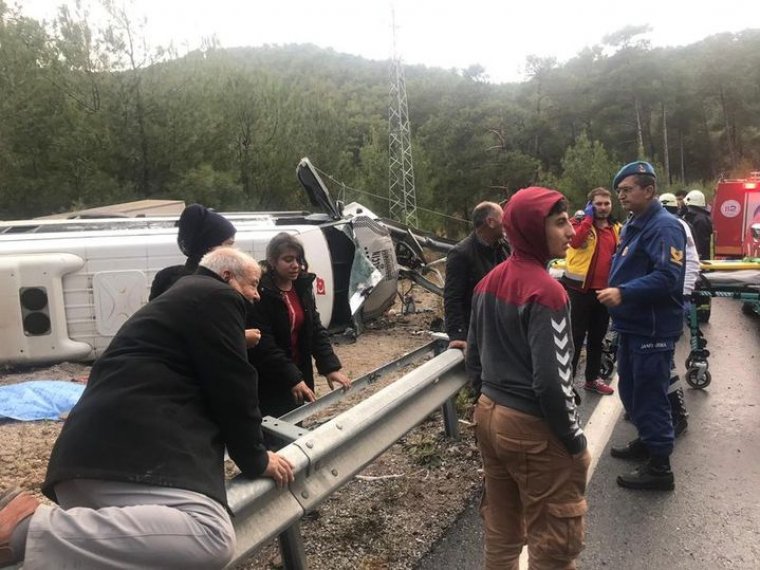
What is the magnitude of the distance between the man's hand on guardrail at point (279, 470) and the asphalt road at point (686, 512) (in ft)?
3.44

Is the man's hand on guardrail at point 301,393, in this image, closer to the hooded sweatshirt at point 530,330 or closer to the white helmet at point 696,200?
the hooded sweatshirt at point 530,330

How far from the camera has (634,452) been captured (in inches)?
157

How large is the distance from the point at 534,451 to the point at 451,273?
6.33 ft

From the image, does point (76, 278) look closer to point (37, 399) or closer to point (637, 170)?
point (37, 399)

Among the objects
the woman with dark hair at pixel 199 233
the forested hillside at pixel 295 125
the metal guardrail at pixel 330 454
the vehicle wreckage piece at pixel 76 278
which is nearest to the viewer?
the metal guardrail at pixel 330 454

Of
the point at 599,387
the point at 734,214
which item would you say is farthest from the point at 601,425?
the point at 734,214

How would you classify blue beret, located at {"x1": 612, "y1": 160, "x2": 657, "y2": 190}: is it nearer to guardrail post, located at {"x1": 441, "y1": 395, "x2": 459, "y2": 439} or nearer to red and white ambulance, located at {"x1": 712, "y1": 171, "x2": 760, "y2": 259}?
guardrail post, located at {"x1": 441, "y1": 395, "x2": 459, "y2": 439}

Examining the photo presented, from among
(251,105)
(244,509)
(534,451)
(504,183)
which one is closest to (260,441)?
(244,509)

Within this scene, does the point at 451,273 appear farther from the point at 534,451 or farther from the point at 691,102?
the point at 691,102

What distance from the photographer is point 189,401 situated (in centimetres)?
184

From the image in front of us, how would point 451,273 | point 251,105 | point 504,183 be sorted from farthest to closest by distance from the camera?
point 504,183
point 251,105
point 451,273

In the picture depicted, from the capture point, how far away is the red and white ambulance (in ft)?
40.8

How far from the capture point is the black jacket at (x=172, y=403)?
1.70m

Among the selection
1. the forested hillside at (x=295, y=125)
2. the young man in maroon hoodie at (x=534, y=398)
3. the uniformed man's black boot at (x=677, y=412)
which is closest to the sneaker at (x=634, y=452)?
the uniformed man's black boot at (x=677, y=412)
